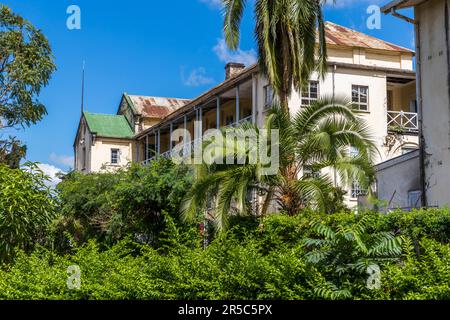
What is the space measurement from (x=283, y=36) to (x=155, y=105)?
3270cm

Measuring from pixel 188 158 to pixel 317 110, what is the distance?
21.6ft

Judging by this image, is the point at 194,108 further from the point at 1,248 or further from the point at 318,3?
the point at 1,248

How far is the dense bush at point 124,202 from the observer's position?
2355 centimetres

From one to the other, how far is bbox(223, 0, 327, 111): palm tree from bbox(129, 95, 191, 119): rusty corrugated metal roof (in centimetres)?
3008

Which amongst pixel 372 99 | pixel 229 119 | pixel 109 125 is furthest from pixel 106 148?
pixel 372 99

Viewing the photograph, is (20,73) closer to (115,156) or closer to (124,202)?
(124,202)

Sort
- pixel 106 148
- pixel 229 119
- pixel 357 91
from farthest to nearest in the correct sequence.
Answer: pixel 106 148, pixel 229 119, pixel 357 91

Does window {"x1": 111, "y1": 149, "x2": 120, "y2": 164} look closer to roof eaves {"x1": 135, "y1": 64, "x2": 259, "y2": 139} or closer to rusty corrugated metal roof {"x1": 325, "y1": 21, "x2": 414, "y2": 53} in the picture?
roof eaves {"x1": 135, "y1": 64, "x2": 259, "y2": 139}

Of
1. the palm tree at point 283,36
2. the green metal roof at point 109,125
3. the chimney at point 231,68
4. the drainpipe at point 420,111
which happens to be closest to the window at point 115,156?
the green metal roof at point 109,125

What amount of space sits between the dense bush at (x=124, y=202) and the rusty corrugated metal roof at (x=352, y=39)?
12.1m

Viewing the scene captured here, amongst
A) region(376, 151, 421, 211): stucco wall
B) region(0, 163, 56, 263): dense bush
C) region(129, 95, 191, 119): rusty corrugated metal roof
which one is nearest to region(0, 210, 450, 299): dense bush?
region(0, 163, 56, 263): dense bush

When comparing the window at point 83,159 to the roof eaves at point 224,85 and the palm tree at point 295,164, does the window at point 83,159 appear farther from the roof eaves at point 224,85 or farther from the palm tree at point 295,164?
the palm tree at point 295,164

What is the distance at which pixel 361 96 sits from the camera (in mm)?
31312
